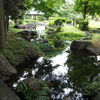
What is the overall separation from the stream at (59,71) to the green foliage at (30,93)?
0.37 meters

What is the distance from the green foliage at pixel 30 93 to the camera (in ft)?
20.2

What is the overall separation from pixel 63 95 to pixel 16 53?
15.9ft

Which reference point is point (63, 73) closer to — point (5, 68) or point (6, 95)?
point (5, 68)

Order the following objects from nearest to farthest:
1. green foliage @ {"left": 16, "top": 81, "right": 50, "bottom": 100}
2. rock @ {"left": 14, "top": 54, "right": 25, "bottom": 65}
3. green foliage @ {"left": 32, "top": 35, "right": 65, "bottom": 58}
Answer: green foliage @ {"left": 16, "top": 81, "right": 50, "bottom": 100}, rock @ {"left": 14, "top": 54, "right": 25, "bottom": 65}, green foliage @ {"left": 32, "top": 35, "right": 65, "bottom": 58}

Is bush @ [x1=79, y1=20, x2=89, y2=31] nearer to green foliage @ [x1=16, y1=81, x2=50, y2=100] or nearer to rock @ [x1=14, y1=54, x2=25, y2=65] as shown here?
rock @ [x1=14, y1=54, x2=25, y2=65]

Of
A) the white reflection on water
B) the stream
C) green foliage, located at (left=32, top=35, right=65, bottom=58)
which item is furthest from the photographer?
green foliage, located at (left=32, top=35, right=65, bottom=58)

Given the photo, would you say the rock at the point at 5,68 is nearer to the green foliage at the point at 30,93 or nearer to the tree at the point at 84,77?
the green foliage at the point at 30,93

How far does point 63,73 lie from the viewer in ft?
29.8

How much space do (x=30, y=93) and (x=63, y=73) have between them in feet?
10.4

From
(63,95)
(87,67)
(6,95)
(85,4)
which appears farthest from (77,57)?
(85,4)

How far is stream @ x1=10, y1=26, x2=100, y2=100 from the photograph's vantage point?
6799 millimetres

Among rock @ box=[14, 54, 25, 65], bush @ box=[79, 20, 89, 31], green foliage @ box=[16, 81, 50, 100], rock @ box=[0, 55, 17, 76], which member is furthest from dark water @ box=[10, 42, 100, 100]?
bush @ box=[79, 20, 89, 31]

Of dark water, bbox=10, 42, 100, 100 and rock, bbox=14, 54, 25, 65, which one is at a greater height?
rock, bbox=14, 54, 25, 65

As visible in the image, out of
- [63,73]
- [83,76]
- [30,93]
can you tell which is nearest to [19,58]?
[63,73]
